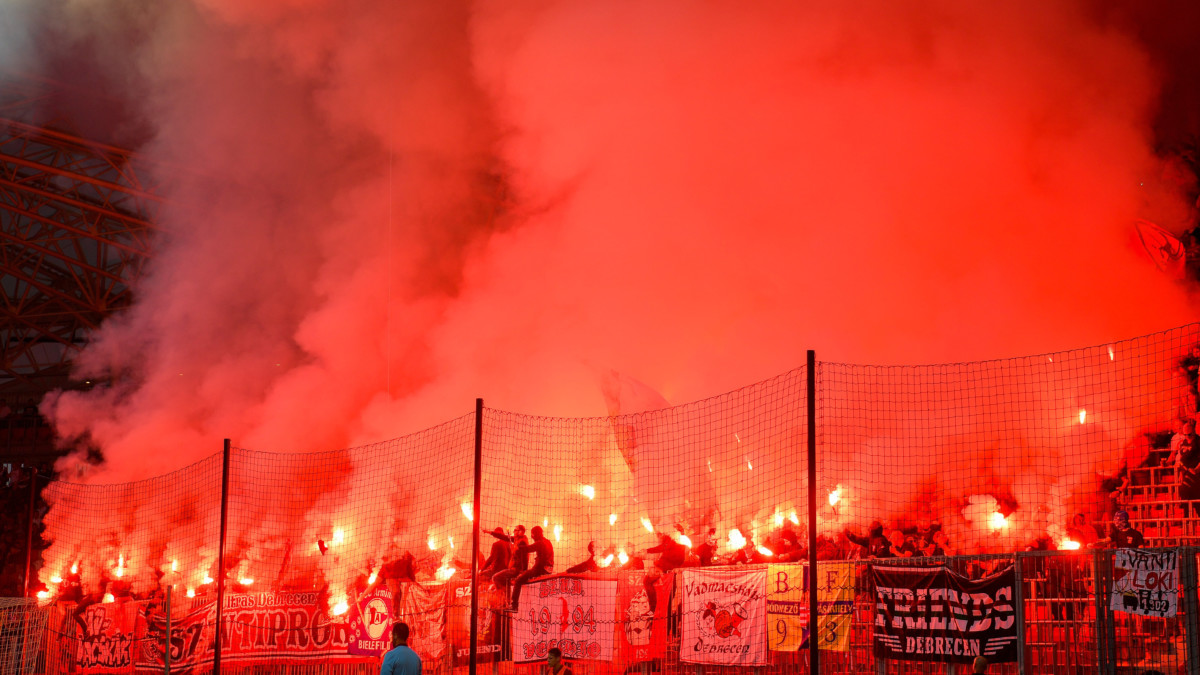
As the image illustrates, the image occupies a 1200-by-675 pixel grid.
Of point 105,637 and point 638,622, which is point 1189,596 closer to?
point 638,622

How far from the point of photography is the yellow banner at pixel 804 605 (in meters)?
8.66

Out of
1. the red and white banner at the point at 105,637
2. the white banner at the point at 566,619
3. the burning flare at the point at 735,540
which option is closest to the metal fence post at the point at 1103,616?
the white banner at the point at 566,619

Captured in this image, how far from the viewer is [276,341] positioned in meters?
21.5

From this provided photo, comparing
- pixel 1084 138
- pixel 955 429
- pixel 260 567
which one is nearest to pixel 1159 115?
pixel 1084 138

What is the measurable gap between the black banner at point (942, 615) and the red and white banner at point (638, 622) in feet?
6.80

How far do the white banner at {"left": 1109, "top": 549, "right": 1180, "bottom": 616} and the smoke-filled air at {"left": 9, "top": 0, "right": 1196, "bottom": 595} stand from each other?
211 inches

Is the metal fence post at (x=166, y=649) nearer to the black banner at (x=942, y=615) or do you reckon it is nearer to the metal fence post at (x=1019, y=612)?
the black banner at (x=942, y=615)

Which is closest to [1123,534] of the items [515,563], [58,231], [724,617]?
[724,617]

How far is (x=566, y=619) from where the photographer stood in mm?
10266

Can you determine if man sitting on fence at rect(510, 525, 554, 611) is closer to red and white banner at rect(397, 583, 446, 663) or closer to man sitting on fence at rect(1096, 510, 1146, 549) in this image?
red and white banner at rect(397, 583, 446, 663)

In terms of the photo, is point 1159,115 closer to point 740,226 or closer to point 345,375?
point 740,226

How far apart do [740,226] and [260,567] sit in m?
8.81

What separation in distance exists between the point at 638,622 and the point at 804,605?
173cm

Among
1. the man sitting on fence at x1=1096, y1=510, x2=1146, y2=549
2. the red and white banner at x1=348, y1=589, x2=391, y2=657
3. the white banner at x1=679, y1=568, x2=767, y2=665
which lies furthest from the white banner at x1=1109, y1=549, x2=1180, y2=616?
the red and white banner at x1=348, y1=589, x2=391, y2=657
